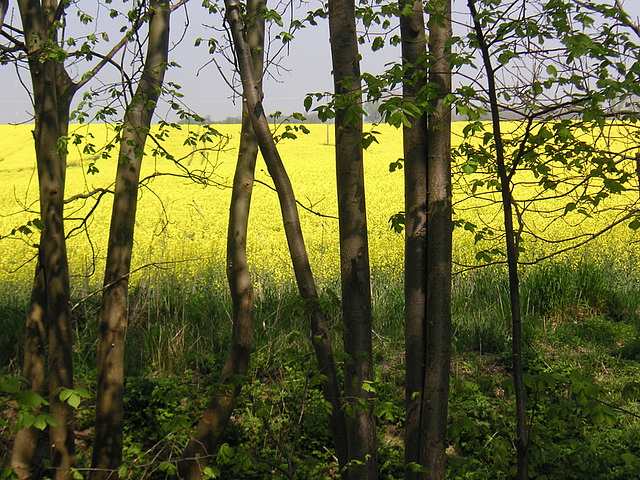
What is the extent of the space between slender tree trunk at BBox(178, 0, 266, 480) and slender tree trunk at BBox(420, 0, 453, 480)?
1461 mm

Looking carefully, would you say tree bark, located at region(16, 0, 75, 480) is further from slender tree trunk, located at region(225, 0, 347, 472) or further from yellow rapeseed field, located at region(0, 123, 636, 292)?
slender tree trunk, located at region(225, 0, 347, 472)

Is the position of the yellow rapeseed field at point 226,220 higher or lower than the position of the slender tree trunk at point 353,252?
higher

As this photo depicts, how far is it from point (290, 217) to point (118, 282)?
1377 millimetres

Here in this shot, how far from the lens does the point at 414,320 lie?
2775 mm

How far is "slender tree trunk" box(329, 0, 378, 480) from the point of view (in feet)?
8.81

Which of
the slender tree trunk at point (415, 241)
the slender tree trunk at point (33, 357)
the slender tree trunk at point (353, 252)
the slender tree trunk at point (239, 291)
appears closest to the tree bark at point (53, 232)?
the slender tree trunk at point (33, 357)

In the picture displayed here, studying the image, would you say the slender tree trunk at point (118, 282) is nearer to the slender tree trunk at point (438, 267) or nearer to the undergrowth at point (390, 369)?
the undergrowth at point (390, 369)

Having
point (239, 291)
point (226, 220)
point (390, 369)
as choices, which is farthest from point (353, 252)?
point (226, 220)

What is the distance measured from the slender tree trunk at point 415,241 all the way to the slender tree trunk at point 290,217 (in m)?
0.34

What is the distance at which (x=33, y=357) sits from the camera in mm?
3416

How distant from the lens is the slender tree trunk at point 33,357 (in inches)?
134

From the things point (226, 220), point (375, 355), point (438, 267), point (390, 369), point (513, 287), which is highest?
point (226, 220)

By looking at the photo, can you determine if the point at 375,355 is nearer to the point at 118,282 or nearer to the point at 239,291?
the point at 239,291

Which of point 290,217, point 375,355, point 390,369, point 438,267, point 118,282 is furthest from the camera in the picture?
point 375,355
